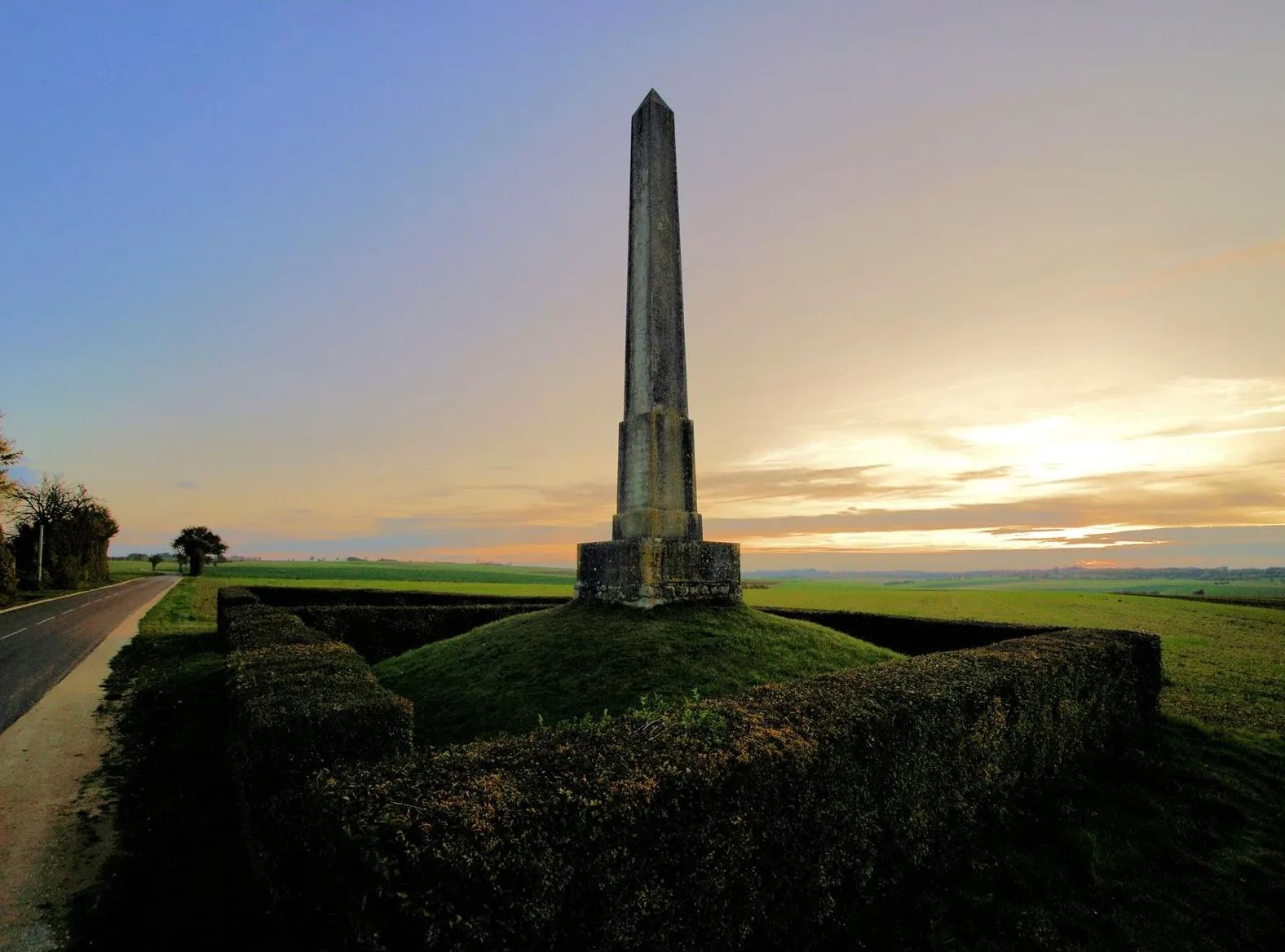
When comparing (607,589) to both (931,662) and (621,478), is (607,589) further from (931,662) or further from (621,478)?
(931,662)

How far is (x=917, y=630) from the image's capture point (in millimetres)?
14883

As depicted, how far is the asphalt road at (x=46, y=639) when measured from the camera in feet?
40.8

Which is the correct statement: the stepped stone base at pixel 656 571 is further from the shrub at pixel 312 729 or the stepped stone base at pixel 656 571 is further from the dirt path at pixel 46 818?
the dirt path at pixel 46 818

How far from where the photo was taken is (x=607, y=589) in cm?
1152

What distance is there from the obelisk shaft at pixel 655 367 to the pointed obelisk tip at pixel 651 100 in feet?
0.08

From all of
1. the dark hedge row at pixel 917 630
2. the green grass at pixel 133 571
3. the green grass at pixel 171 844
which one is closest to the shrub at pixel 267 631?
the green grass at pixel 171 844

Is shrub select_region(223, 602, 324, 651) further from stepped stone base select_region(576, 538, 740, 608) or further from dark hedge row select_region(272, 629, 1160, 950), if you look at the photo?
dark hedge row select_region(272, 629, 1160, 950)

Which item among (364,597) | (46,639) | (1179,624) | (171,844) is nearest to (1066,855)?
(171,844)

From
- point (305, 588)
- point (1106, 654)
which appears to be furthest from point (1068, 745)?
point (305, 588)

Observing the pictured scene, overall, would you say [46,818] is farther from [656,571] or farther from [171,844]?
[656,571]

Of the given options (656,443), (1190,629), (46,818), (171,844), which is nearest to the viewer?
(171,844)

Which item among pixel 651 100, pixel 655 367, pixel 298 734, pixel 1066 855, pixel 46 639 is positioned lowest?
pixel 46 639

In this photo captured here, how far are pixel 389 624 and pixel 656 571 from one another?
29.6 ft

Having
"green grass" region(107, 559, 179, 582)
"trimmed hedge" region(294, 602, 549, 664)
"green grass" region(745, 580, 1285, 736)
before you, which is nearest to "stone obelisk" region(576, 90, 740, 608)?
"trimmed hedge" region(294, 602, 549, 664)
